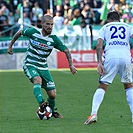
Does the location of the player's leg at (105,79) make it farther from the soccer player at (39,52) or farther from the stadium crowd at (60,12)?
the stadium crowd at (60,12)

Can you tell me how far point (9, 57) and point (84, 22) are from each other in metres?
3.68

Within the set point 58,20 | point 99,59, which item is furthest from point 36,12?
point 99,59

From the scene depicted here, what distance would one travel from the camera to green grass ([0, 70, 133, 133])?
31.8 ft

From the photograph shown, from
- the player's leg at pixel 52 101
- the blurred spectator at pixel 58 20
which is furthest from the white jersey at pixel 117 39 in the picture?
the blurred spectator at pixel 58 20

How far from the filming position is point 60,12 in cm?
2830

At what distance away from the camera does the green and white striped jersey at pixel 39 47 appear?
438 inches

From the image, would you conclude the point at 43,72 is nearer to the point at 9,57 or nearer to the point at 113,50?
the point at 113,50

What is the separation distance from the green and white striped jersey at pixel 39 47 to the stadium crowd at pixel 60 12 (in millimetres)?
15862

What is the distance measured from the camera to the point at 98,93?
33.4 feet

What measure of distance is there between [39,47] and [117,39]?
165cm

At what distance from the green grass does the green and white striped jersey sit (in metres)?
1.01

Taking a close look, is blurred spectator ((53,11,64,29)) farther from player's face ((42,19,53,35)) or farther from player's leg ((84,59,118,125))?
player's leg ((84,59,118,125))

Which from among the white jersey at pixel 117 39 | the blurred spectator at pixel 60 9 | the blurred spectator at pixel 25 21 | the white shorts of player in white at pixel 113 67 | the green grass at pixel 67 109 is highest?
the white jersey at pixel 117 39

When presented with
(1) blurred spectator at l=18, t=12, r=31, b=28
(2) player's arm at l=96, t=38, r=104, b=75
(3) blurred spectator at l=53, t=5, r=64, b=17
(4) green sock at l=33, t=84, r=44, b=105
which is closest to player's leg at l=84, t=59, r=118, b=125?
(2) player's arm at l=96, t=38, r=104, b=75
